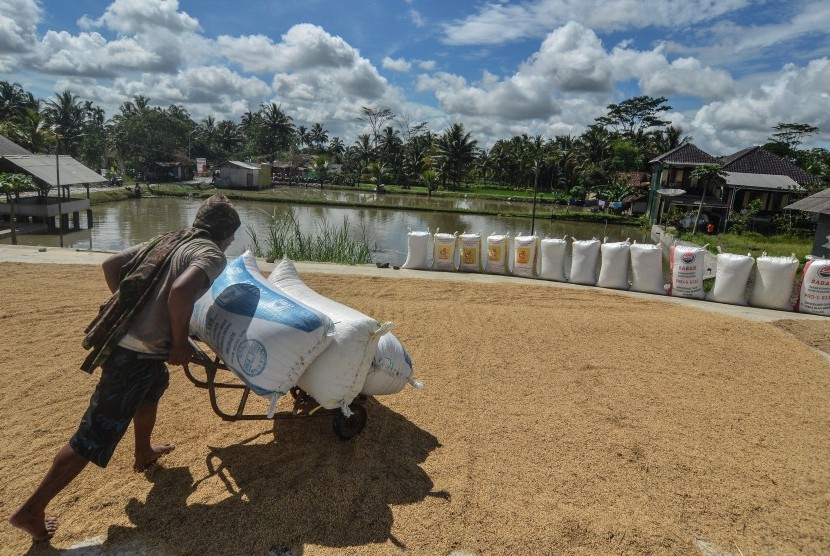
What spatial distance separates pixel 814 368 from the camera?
197 inches

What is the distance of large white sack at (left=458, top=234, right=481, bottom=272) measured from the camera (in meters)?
9.48

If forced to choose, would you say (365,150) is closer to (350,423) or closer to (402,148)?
(402,148)

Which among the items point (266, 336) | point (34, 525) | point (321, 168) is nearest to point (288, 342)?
point (266, 336)

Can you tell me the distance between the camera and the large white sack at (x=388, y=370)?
298cm

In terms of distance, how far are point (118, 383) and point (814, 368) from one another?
5848 millimetres

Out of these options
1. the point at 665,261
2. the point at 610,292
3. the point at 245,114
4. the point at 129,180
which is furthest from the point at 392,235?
the point at 245,114

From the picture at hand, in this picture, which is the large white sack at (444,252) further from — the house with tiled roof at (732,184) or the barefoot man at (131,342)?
the house with tiled roof at (732,184)

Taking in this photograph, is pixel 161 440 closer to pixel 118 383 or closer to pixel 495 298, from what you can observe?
pixel 118 383

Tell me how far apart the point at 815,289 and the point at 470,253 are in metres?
5.27

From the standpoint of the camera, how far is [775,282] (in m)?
7.81

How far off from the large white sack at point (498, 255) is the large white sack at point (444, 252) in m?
0.67

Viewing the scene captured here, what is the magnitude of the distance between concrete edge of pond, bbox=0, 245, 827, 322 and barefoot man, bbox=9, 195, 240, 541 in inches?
237

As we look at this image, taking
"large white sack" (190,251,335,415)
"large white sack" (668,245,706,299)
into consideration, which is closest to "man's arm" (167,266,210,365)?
"large white sack" (190,251,335,415)

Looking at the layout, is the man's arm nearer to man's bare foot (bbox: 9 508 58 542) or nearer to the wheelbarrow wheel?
man's bare foot (bbox: 9 508 58 542)
